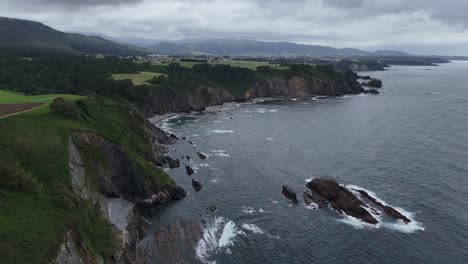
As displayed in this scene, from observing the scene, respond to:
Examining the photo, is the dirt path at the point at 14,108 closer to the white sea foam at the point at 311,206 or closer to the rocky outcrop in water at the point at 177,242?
the rocky outcrop in water at the point at 177,242

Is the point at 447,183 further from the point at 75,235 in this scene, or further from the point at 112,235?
the point at 75,235

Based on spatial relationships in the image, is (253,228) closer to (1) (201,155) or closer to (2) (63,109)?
(1) (201,155)

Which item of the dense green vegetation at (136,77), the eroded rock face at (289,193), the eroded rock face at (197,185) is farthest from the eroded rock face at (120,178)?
the dense green vegetation at (136,77)

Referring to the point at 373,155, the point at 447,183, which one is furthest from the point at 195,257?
the point at 373,155

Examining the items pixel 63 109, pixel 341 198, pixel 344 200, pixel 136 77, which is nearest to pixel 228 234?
pixel 344 200

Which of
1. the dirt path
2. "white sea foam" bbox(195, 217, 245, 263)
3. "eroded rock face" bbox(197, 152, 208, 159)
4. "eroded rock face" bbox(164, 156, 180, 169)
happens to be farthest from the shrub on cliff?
"white sea foam" bbox(195, 217, 245, 263)
